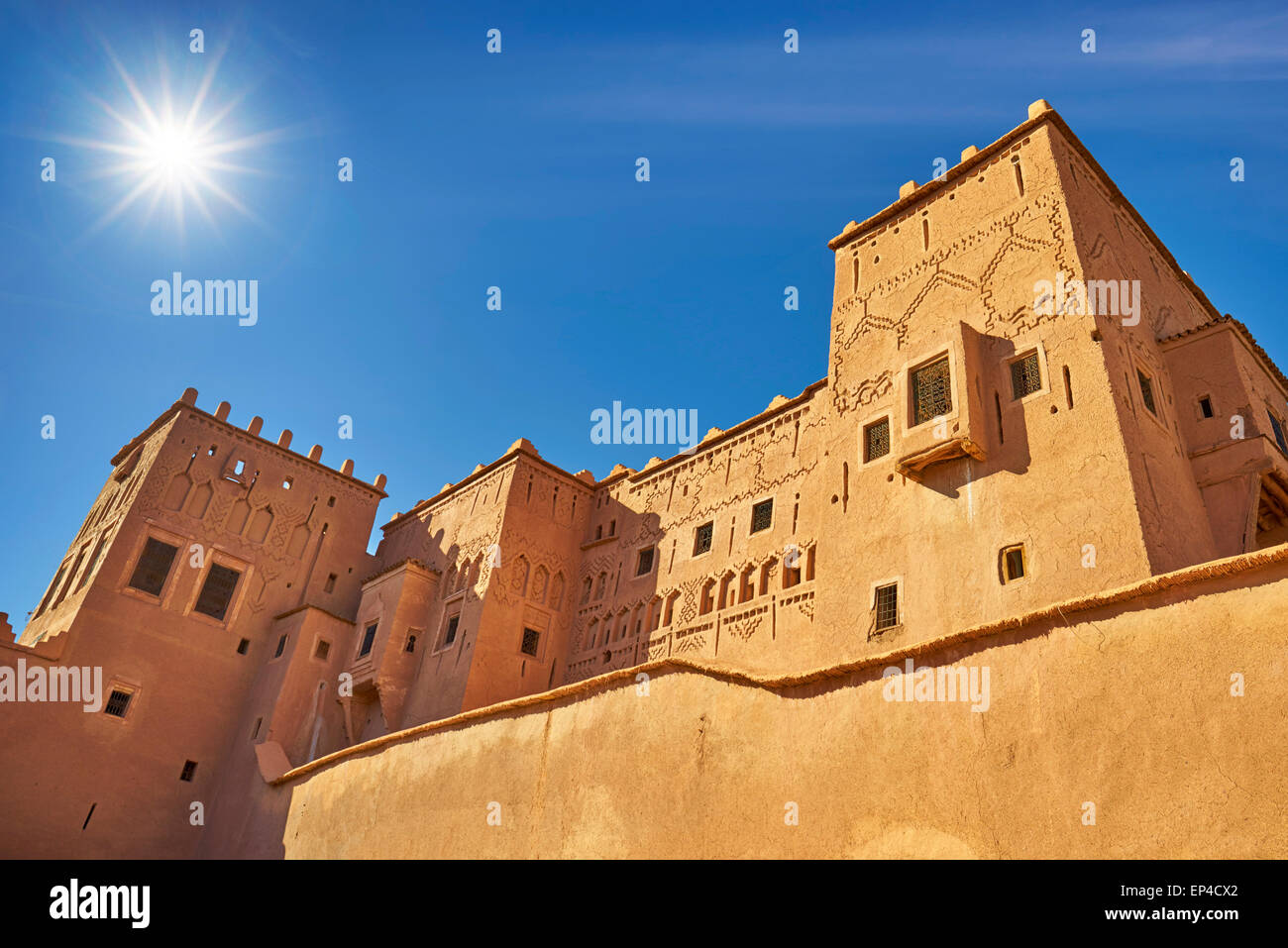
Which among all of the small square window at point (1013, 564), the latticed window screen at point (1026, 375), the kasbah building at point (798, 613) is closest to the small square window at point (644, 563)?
the kasbah building at point (798, 613)

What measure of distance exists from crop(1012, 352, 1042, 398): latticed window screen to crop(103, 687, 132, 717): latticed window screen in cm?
2111

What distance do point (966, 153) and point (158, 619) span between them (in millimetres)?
21825

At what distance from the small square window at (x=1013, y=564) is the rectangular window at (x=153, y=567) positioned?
21.0 meters

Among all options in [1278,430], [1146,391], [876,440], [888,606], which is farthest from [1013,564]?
[1278,430]

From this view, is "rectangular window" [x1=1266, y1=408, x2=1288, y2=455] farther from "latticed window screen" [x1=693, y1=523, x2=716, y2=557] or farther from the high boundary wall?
"latticed window screen" [x1=693, y1=523, x2=716, y2=557]

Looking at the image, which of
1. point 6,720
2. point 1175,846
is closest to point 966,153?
point 1175,846

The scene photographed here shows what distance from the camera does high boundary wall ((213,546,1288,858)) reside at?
5.91 m

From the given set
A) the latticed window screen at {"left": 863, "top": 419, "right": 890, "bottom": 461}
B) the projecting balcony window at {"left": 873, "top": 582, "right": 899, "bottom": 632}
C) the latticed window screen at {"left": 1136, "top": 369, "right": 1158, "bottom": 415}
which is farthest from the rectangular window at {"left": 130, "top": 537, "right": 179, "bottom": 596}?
the latticed window screen at {"left": 1136, "top": 369, "right": 1158, "bottom": 415}

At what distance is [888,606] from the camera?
1332 centimetres

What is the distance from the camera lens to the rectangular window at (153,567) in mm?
23766

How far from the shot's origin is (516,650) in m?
22.5

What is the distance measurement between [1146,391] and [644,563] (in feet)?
40.7

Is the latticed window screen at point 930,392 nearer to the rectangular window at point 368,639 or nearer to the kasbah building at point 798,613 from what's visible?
the kasbah building at point 798,613
